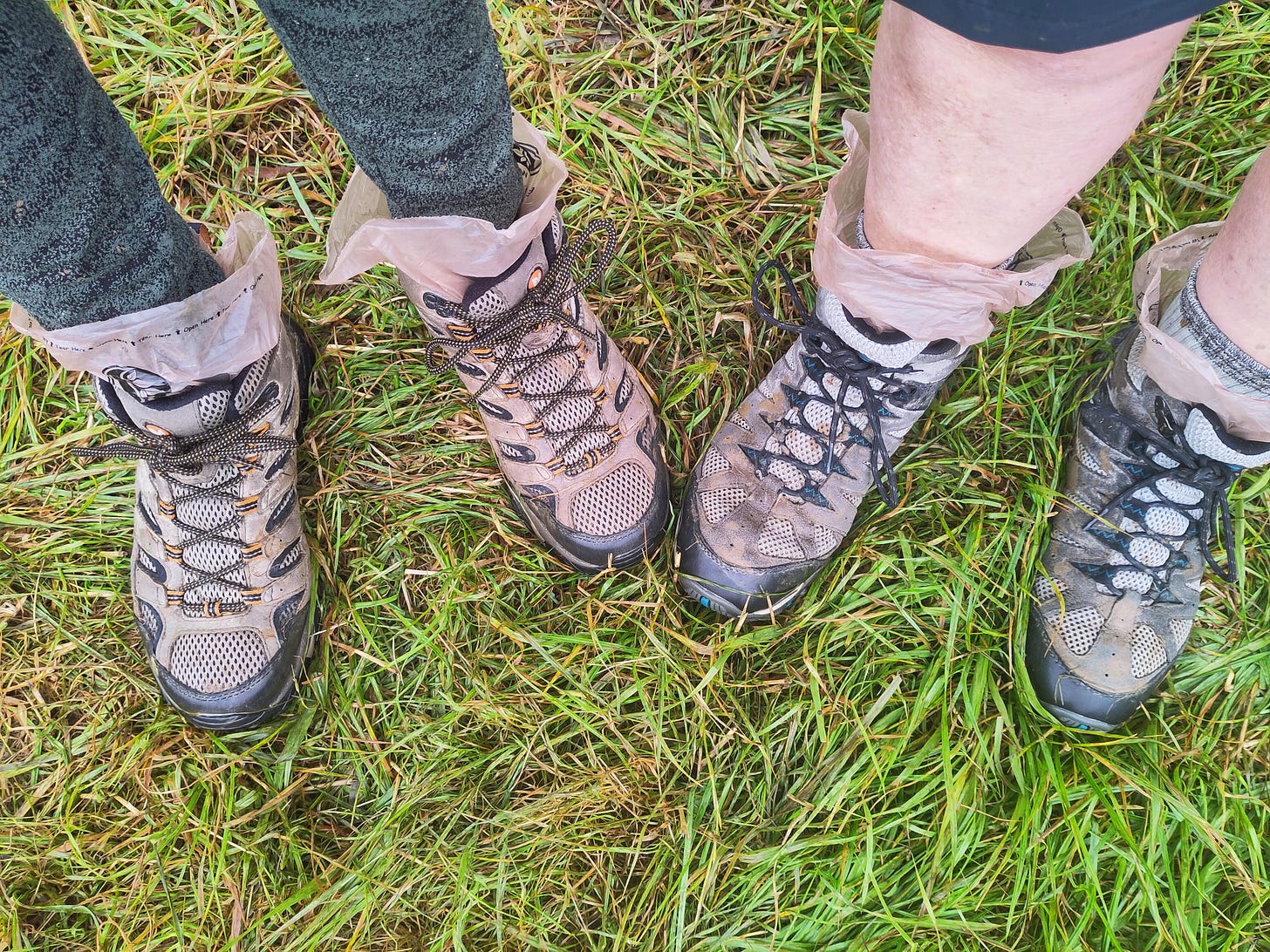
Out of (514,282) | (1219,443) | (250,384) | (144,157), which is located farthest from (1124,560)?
(144,157)

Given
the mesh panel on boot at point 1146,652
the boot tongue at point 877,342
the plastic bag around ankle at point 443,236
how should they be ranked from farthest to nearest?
the mesh panel on boot at point 1146,652 → the boot tongue at point 877,342 → the plastic bag around ankle at point 443,236

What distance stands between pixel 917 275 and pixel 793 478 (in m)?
0.41

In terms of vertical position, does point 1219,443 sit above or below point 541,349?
below

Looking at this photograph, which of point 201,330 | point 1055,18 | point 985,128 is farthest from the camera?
point 201,330

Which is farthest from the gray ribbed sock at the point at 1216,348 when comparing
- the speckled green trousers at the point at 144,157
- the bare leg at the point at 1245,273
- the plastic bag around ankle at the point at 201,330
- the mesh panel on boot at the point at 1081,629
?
the plastic bag around ankle at the point at 201,330

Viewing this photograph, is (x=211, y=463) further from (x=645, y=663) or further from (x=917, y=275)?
(x=917, y=275)

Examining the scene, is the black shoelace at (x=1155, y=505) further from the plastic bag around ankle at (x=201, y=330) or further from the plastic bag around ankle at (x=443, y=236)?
the plastic bag around ankle at (x=201, y=330)

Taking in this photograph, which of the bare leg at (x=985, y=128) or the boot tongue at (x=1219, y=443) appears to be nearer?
the bare leg at (x=985, y=128)

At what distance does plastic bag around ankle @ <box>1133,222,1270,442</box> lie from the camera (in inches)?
39.6

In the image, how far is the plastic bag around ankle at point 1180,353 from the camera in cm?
100

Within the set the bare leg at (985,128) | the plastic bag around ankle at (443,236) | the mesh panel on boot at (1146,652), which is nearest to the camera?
the bare leg at (985,128)

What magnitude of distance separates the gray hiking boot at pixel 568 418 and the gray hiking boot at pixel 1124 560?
647 millimetres

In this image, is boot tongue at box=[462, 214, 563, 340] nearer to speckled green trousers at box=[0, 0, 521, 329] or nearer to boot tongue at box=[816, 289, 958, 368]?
speckled green trousers at box=[0, 0, 521, 329]

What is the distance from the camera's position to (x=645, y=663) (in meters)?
1.25
